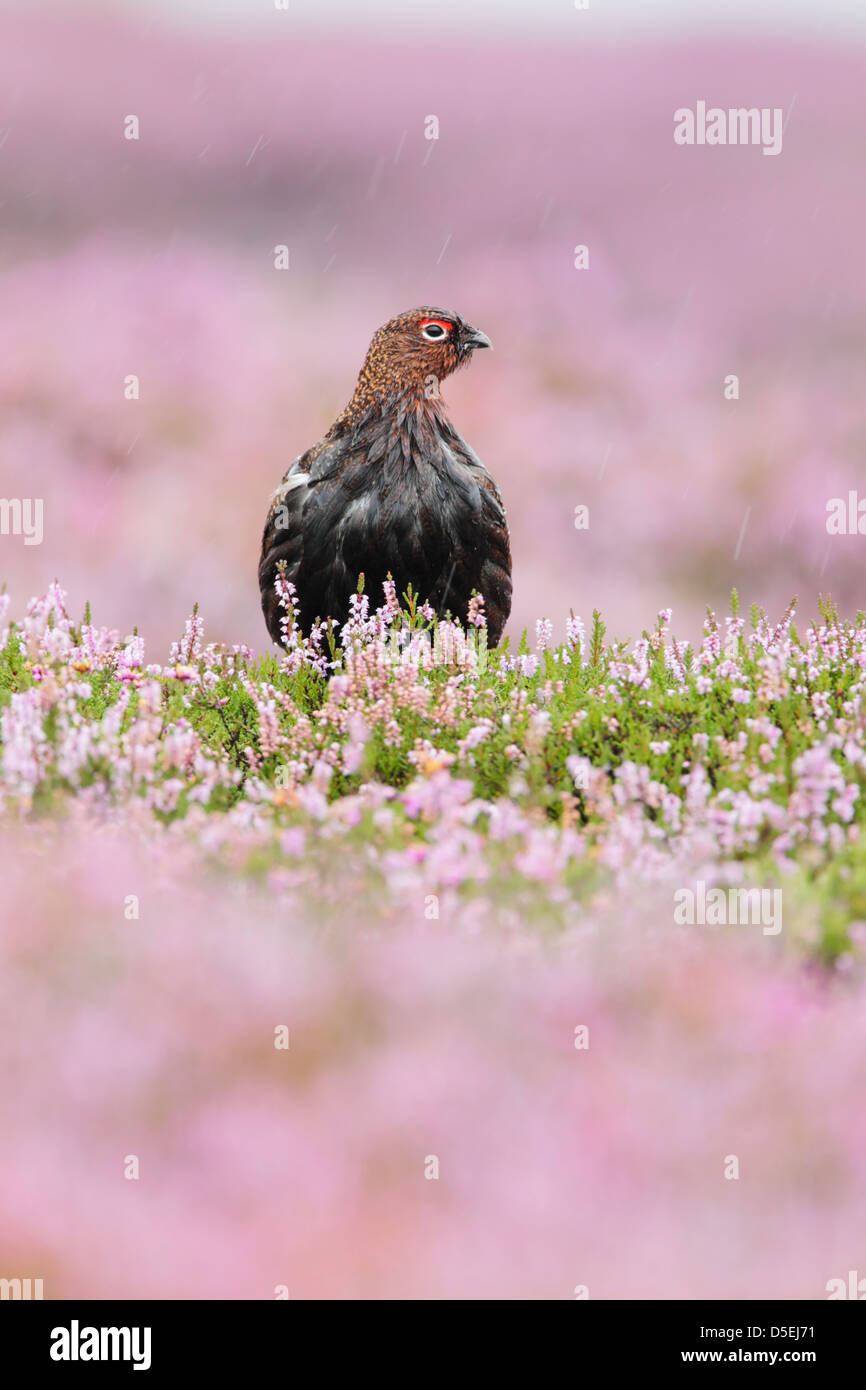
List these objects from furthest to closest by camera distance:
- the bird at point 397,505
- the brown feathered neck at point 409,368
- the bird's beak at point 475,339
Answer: the bird's beak at point 475,339, the brown feathered neck at point 409,368, the bird at point 397,505

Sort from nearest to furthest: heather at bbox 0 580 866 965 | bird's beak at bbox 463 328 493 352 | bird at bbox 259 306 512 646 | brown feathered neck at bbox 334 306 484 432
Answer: heather at bbox 0 580 866 965, bird at bbox 259 306 512 646, brown feathered neck at bbox 334 306 484 432, bird's beak at bbox 463 328 493 352

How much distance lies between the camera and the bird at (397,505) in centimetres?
797

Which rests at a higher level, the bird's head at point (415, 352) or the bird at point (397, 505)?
the bird's head at point (415, 352)

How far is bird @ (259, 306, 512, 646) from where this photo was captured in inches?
314

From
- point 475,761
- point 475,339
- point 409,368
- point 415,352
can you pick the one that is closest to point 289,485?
point 409,368

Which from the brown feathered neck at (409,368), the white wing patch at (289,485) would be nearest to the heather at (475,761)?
the white wing patch at (289,485)

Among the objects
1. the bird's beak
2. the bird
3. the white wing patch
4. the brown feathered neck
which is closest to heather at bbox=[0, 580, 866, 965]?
the bird

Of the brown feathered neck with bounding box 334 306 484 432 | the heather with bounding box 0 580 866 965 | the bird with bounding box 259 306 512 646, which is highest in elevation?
the brown feathered neck with bounding box 334 306 484 432

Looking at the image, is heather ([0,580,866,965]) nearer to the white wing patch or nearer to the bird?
the bird

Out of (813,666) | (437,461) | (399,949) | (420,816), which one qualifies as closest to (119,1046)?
(399,949)

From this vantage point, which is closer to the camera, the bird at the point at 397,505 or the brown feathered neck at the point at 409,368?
the bird at the point at 397,505

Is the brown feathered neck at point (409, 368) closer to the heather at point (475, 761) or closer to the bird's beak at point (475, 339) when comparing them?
the bird's beak at point (475, 339)

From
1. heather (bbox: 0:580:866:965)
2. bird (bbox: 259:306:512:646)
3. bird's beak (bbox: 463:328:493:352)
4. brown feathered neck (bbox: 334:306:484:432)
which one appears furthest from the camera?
bird's beak (bbox: 463:328:493:352)

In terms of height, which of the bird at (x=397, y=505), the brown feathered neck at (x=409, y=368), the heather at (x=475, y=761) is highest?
the brown feathered neck at (x=409, y=368)
